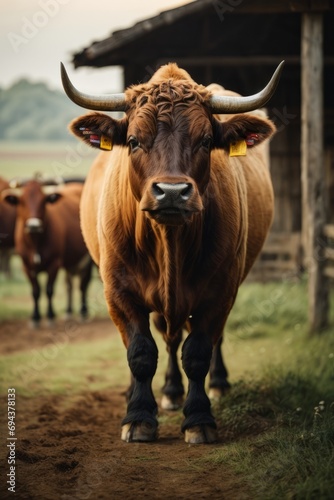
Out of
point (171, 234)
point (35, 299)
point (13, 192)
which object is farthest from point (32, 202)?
point (171, 234)

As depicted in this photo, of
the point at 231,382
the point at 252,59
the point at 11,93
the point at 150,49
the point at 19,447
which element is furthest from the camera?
the point at 11,93

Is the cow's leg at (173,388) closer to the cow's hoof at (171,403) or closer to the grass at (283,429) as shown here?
the cow's hoof at (171,403)

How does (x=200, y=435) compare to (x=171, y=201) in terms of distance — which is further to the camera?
(x=200, y=435)

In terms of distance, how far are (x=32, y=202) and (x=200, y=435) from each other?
27.7ft

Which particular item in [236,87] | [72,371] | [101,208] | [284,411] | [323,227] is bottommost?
[72,371]

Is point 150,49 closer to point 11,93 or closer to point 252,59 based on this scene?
point 252,59

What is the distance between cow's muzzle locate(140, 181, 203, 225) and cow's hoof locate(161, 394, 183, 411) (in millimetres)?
2349

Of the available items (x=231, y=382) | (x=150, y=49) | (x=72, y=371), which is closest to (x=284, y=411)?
(x=231, y=382)

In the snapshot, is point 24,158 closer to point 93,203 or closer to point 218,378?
point 93,203

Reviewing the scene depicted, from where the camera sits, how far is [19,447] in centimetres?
484

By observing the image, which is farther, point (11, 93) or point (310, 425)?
point (11, 93)

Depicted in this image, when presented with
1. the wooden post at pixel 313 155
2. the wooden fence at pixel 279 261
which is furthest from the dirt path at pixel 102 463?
the wooden fence at pixel 279 261

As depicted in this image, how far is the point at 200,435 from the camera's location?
4.95m

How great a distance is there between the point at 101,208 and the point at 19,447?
1.86 metres
